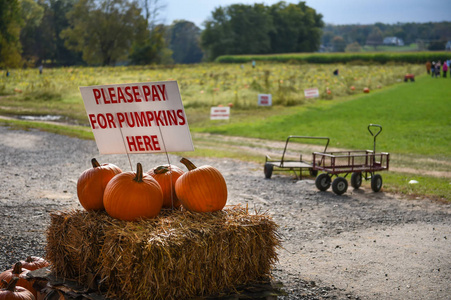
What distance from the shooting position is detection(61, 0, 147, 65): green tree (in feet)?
258

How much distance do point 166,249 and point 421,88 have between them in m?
38.2

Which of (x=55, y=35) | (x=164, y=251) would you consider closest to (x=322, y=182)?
(x=164, y=251)

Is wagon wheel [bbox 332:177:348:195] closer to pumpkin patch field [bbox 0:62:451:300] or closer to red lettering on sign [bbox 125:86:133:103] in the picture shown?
pumpkin patch field [bbox 0:62:451:300]

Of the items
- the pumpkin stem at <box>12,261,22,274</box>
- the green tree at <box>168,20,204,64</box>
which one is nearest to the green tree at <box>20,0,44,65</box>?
the green tree at <box>168,20,204,64</box>

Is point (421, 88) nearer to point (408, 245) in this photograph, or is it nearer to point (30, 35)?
point (408, 245)

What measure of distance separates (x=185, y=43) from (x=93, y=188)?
450 feet

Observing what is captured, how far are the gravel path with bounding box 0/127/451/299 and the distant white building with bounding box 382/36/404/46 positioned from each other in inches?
3609

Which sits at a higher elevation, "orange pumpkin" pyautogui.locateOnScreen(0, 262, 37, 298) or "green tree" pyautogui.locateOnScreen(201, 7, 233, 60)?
"green tree" pyautogui.locateOnScreen(201, 7, 233, 60)

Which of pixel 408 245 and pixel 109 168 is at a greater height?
pixel 109 168

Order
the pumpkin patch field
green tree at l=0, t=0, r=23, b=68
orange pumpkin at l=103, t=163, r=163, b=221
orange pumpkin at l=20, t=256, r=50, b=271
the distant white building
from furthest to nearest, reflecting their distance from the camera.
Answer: the distant white building → green tree at l=0, t=0, r=23, b=68 → orange pumpkin at l=20, t=256, r=50, b=271 → orange pumpkin at l=103, t=163, r=163, b=221 → the pumpkin patch field

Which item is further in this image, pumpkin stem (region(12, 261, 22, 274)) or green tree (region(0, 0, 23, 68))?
green tree (region(0, 0, 23, 68))

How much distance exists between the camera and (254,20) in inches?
4439

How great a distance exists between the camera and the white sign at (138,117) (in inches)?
195

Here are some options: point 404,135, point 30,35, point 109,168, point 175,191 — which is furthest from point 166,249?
point 30,35
